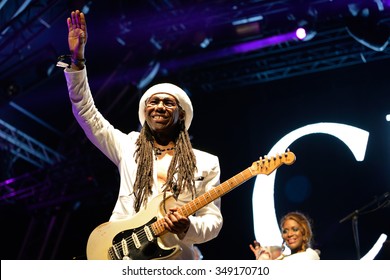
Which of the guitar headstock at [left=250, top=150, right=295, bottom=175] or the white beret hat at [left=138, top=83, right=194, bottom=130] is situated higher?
the white beret hat at [left=138, top=83, right=194, bottom=130]

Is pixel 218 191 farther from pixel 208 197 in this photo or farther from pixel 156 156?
pixel 156 156

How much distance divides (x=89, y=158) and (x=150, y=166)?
575cm

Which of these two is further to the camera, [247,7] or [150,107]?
[247,7]

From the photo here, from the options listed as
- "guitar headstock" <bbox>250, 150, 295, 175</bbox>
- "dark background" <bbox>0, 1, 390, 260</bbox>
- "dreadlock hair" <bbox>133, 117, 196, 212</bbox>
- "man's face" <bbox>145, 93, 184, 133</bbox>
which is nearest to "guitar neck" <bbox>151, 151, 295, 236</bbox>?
"guitar headstock" <bbox>250, 150, 295, 175</bbox>

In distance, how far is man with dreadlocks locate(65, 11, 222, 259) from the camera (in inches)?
128

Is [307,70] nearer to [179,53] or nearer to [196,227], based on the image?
[179,53]

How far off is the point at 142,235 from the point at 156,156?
556 mm

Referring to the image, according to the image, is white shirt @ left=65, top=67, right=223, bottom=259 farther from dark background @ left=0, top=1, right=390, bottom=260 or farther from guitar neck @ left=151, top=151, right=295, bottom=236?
dark background @ left=0, top=1, right=390, bottom=260

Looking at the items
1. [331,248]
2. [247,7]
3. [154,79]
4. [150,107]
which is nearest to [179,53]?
[154,79]

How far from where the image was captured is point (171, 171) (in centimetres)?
338

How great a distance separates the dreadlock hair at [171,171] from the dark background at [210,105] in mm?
4959

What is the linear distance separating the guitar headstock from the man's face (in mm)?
544

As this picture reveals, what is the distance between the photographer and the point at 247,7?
815 cm

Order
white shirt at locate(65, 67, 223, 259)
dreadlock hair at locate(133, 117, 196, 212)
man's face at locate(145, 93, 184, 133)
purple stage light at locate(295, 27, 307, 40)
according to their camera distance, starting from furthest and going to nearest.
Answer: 1. purple stage light at locate(295, 27, 307, 40)
2. man's face at locate(145, 93, 184, 133)
3. dreadlock hair at locate(133, 117, 196, 212)
4. white shirt at locate(65, 67, 223, 259)
